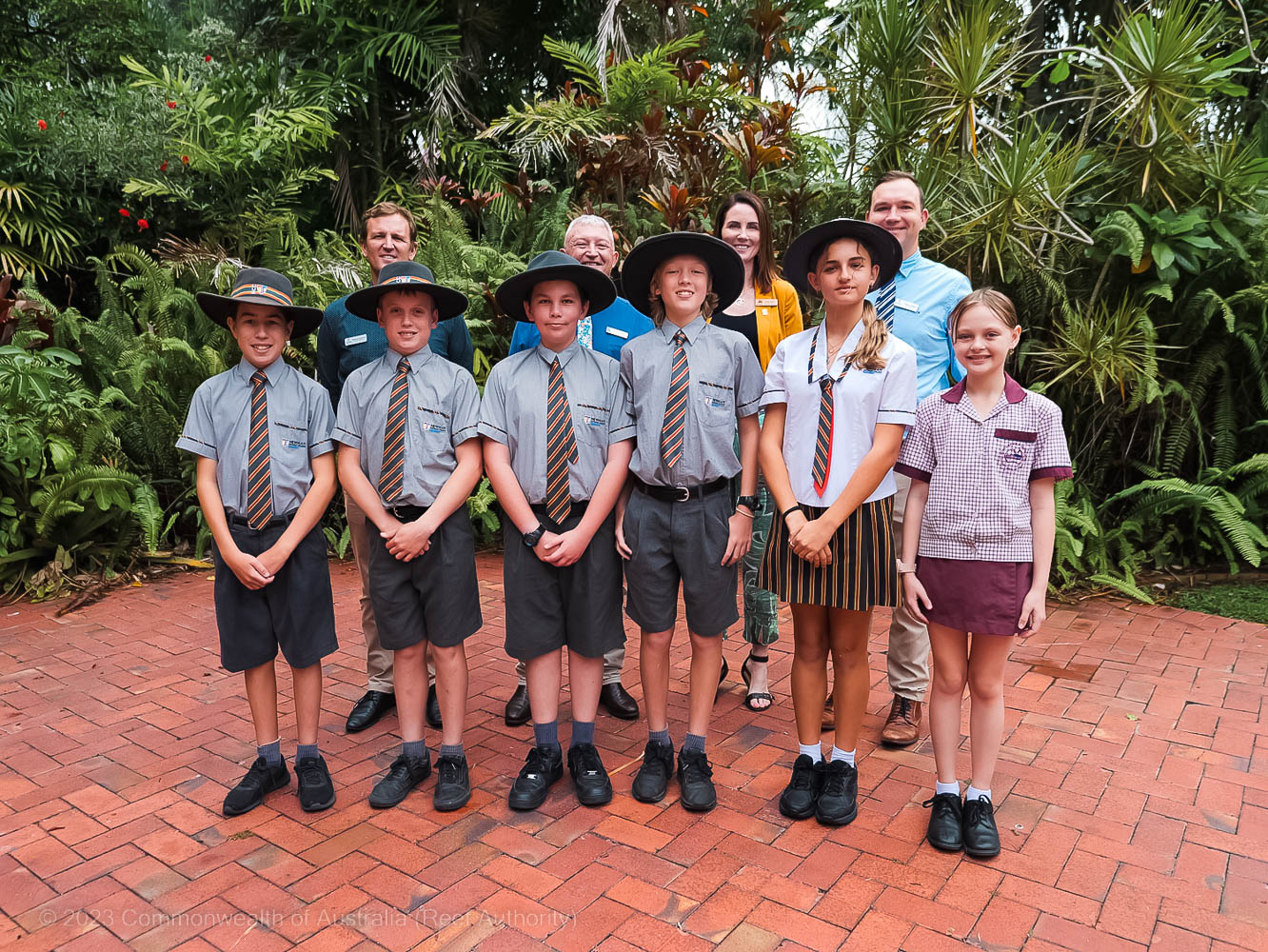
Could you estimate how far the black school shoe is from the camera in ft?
9.23

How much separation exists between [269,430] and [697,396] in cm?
156

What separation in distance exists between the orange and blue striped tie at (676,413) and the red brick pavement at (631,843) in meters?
1.31

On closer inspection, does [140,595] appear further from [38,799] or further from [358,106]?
[358,106]

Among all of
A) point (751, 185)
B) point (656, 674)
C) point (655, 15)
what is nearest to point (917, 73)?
point (751, 185)

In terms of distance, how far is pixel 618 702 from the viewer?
390 centimetres

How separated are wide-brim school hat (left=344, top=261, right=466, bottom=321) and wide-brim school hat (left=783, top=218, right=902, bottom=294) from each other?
4.12ft

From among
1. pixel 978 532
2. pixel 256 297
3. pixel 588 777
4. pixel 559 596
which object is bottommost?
pixel 588 777

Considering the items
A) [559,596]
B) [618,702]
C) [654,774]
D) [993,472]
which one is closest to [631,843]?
[654,774]

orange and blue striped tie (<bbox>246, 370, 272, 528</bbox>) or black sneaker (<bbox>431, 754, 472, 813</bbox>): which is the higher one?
orange and blue striped tie (<bbox>246, 370, 272, 528</bbox>)

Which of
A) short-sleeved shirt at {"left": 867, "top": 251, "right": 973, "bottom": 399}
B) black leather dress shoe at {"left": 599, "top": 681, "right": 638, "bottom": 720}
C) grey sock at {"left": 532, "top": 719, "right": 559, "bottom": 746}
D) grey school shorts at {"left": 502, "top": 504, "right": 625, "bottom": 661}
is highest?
short-sleeved shirt at {"left": 867, "top": 251, "right": 973, "bottom": 399}

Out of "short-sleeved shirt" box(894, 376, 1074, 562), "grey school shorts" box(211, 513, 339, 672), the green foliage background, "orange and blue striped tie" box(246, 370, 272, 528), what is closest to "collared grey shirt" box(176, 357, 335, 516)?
"orange and blue striped tie" box(246, 370, 272, 528)

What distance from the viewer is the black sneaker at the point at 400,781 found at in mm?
3104

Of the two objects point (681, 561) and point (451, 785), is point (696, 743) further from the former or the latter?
point (451, 785)

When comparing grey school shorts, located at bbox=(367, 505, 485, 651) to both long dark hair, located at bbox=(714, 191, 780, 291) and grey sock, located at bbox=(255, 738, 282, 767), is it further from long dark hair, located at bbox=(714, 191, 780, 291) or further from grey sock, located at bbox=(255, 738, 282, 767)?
long dark hair, located at bbox=(714, 191, 780, 291)
